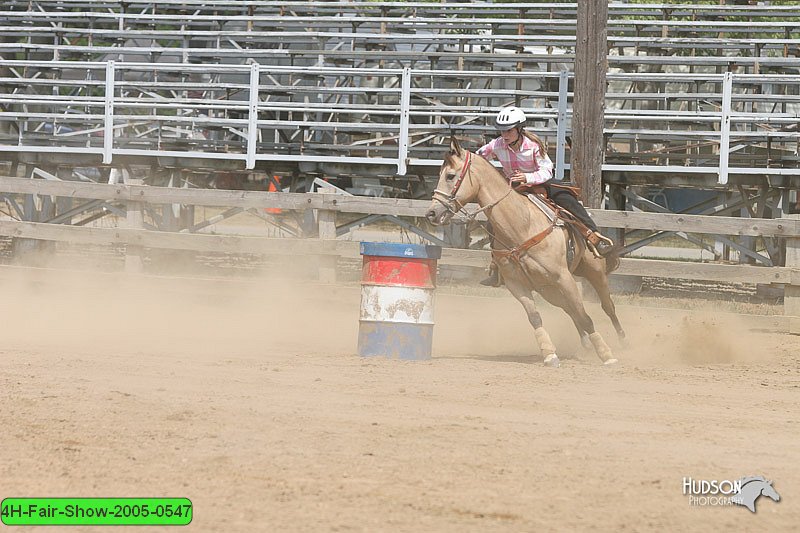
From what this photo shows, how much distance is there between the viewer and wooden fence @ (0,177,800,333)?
1403cm

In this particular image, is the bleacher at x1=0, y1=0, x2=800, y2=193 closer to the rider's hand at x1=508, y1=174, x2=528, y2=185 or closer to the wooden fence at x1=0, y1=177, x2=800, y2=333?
the wooden fence at x1=0, y1=177, x2=800, y2=333

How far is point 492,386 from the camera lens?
902 centimetres

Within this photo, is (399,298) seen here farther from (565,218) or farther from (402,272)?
(565,218)

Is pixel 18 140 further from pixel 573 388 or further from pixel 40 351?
pixel 573 388

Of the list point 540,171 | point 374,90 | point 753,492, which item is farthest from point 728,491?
point 374,90

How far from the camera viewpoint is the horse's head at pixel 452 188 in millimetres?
10094

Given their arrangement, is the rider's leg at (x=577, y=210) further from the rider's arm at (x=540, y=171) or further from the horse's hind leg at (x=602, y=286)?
the horse's hind leg at (x=602, y=286)

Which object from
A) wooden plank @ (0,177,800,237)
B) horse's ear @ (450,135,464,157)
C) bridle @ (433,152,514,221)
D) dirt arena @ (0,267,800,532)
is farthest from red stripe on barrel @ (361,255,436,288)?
wooden plank @ (0,177,800,237)

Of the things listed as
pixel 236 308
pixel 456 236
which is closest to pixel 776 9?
pixel 456 236

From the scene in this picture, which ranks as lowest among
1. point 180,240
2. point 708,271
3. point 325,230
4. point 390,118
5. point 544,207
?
point 708,271

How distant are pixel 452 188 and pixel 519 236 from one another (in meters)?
0.89

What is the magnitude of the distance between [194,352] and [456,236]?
739 centimetres

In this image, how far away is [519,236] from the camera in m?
10.6

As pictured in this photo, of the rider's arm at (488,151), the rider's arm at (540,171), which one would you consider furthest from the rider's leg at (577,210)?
the rider's arm at (488,151)
